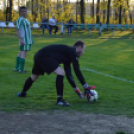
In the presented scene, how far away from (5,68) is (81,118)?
6.25 m

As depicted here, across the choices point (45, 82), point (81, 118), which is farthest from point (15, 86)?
point (81, 118)

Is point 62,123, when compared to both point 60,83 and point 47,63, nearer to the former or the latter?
point 60,83

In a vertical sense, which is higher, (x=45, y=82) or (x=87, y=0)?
(x=87, y=0)

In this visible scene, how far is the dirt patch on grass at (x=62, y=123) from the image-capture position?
4.41m

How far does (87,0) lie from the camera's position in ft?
176

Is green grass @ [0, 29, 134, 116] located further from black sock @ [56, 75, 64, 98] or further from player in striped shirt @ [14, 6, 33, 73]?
player in striped shirt @ [14, 6, 33, 73]

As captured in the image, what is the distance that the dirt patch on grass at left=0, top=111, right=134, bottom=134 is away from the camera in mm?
4414

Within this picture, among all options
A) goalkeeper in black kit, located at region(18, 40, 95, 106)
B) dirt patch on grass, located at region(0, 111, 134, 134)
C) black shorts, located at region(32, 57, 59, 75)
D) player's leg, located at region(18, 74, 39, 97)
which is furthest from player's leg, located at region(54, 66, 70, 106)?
player's leg, located at region(18, 74, 39, 97)

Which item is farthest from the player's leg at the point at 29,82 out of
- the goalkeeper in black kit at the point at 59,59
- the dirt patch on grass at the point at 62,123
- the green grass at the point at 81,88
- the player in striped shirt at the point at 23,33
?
the player in striped shirt at the point at 23,33

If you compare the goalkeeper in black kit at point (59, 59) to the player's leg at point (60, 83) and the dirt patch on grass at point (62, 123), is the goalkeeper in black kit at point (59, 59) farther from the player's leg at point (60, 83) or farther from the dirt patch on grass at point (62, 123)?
the dirt patch on grass at point (62, 123)

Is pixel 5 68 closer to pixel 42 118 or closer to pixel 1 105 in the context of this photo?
pixel 1 105

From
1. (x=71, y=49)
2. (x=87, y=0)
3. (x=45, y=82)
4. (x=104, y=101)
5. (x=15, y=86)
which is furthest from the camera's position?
(x=87, y=0)

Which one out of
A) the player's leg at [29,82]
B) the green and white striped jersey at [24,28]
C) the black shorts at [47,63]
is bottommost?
the player's leg at [29,82]

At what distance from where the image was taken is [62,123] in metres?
4.78
